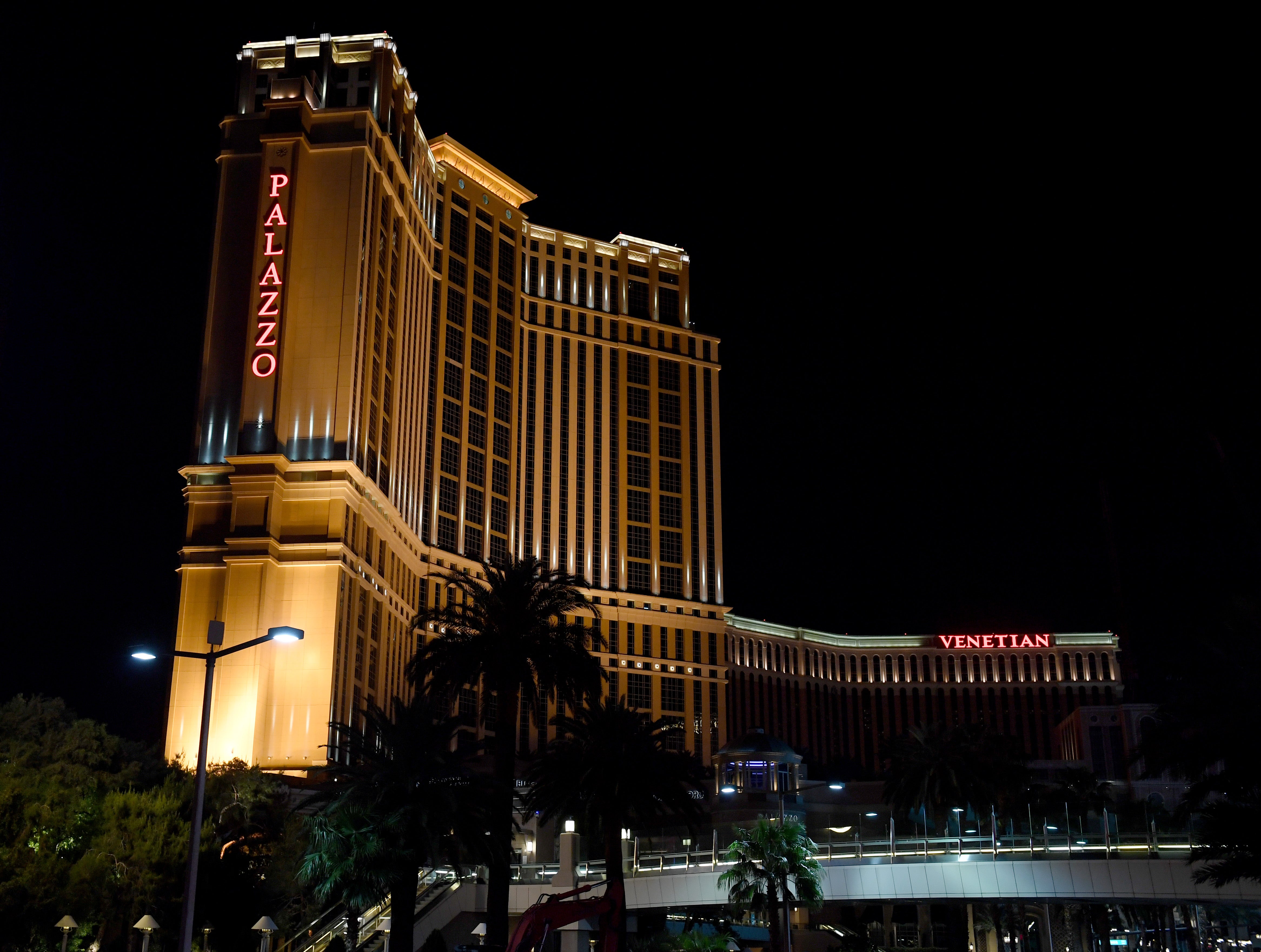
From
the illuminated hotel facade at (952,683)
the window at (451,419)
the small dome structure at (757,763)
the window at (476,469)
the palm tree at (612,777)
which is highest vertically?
the window at (451,419)

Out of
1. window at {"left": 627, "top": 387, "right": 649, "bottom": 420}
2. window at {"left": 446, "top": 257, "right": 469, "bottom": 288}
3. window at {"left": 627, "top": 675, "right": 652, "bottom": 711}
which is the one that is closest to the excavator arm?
window at {"left": 446, "top": 257, "right": 469, "bottom": 288}

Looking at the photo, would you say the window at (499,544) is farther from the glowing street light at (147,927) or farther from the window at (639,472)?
the glowing street light at (147,927)

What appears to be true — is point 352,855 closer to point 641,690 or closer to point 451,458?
point 451,458

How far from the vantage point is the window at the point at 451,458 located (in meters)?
118

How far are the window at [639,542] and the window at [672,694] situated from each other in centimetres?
1278

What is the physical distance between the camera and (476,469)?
403 ft

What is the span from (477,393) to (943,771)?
7155 centimetres

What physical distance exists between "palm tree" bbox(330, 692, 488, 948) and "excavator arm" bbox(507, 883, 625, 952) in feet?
24.1

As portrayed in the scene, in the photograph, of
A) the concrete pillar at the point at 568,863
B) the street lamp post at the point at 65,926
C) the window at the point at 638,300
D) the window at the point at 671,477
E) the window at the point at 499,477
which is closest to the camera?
the street lamp post at the point at 65,926

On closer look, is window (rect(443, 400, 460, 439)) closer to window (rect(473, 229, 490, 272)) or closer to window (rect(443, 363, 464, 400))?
window (rect(443, 363, 464, 400))

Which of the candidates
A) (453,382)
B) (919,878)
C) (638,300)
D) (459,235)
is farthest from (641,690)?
(919,878)

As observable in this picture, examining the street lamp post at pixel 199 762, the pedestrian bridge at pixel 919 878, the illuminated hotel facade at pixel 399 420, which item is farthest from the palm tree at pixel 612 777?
the street lamp post at pixel 199 762

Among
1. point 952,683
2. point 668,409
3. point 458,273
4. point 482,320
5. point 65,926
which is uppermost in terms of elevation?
point 458,273

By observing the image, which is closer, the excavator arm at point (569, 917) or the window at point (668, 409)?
the excavator arm at point (569, 917)
